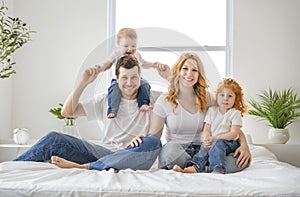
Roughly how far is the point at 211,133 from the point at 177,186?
2.14 ft

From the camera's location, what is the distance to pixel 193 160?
230cm

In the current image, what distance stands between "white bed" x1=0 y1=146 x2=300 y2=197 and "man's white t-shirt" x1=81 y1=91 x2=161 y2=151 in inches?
11.1

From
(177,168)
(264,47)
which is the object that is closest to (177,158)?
(177,168)

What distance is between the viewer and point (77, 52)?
4.21 meters

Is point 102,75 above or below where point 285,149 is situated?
above

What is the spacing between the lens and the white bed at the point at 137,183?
172 cm

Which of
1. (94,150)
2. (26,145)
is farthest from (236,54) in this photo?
(94,150)

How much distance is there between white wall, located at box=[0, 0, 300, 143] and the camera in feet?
13.3

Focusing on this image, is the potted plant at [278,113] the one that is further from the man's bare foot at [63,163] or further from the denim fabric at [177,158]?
the man's bare foot at [63,163]

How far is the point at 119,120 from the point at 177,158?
332 millimetres

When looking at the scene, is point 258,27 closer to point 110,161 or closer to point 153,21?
point 153,21

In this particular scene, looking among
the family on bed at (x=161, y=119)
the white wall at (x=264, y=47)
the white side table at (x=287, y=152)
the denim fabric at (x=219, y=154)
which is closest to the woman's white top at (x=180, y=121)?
the family on bed at (x=161, y=119)

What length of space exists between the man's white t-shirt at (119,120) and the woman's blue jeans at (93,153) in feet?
0.28

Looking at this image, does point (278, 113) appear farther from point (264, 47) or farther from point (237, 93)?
point (237, 93)
